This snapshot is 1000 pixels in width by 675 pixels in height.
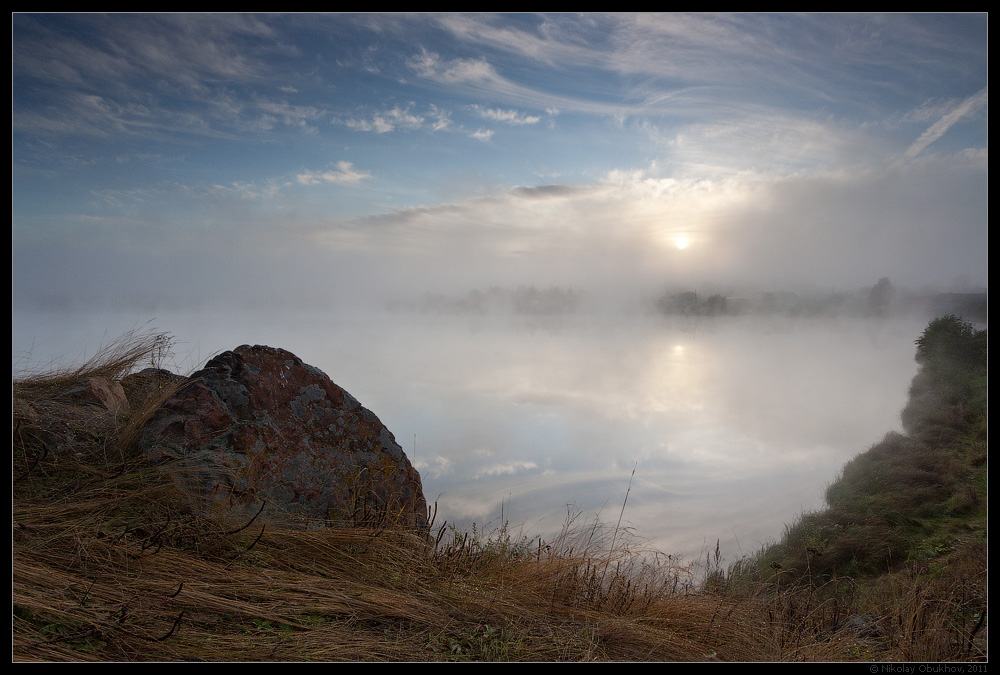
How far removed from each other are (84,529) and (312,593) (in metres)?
1.44

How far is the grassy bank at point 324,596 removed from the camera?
264 centimetres

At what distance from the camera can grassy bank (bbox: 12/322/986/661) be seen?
2.64 metres

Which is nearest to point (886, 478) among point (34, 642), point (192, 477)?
point (192, 477)

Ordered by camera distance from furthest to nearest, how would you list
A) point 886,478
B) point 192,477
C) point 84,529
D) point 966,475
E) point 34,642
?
point 886,478
point 966,475
point 192,477
point 84,529
point 34,642

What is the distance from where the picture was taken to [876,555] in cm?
675

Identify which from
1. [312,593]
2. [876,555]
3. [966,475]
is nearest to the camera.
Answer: [312,593]

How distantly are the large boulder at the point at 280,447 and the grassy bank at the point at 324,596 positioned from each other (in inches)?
6.9

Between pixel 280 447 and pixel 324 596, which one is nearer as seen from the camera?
pixel 324 596

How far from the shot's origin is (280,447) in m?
4.01

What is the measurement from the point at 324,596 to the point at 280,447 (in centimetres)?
133
